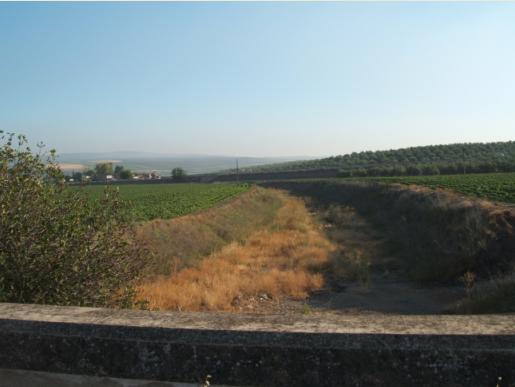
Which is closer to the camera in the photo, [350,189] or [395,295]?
[395,295]

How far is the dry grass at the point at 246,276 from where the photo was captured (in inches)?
481

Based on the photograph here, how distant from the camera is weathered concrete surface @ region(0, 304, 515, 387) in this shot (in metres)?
2.19

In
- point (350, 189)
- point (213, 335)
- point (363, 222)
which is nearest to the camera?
point (213, 335)

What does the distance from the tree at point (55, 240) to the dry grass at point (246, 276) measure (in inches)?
126

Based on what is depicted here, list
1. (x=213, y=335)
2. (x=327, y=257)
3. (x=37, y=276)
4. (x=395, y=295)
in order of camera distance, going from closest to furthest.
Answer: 1. (x=213, y=335)
2. (x=37, y=276)
3. (x=395, y=295)
4. (x=327, y=257)

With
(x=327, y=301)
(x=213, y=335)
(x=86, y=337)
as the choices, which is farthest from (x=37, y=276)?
(x=327, y=301)

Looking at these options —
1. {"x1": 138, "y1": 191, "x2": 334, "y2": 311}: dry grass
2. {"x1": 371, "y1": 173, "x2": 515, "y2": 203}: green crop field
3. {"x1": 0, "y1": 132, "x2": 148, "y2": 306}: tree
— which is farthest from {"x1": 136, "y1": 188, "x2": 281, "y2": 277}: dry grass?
{"x1": 371, "y1": 173, "x2": 515, "y2": 203}: green crop field

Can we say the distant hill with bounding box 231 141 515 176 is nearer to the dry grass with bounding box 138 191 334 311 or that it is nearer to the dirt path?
the dry grass with bounding box 138 191 334 311

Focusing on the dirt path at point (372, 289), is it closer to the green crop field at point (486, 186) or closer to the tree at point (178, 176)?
the green crop field at point (486, 186)

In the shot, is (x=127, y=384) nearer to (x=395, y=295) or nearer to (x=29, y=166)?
(x=29, y=166)

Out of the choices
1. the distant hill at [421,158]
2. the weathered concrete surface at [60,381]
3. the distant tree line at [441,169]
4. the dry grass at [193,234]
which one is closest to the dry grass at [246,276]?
the dry grass at [193,234]

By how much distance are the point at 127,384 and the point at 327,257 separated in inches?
675

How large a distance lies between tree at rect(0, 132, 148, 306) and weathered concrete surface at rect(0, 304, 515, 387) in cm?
190

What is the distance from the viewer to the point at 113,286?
580 cm
